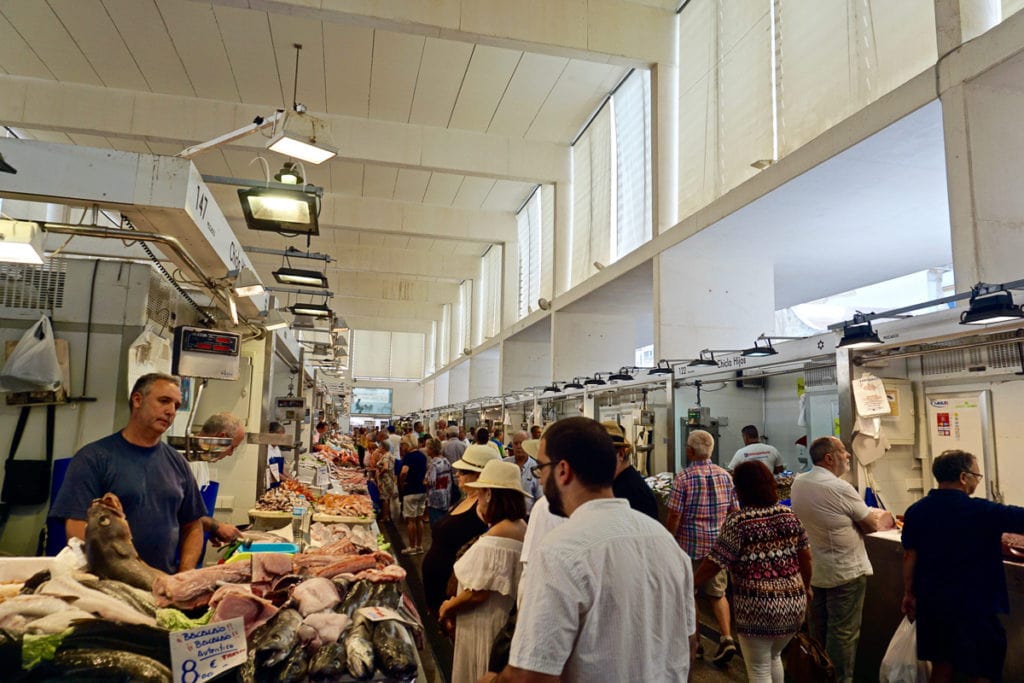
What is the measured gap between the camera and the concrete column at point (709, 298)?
27.1 ft

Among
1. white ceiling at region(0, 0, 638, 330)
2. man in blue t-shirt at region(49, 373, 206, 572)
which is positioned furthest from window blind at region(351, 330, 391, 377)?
man in blue t-shirt at region(49, 373, 206, 572)

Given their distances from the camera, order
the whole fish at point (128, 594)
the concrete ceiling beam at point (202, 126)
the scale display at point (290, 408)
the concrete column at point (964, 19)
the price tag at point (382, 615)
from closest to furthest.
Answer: the whole fish at point (128, 594) < the price tag at point (382, 615) < the concrete column at point (964, 19) < the scale display at point (290, 408) < the concrete ceiling beam at point (202, 126)

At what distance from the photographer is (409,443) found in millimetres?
9969

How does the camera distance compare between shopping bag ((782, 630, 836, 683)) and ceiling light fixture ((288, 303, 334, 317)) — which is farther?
ceiling light fixture ((288, 303, 334, 317))

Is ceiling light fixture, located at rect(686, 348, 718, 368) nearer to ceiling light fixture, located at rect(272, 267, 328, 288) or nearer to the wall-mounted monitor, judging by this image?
ceiling light fixture, located at rect(272, 267, 328, 288)

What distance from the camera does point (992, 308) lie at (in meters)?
3.47

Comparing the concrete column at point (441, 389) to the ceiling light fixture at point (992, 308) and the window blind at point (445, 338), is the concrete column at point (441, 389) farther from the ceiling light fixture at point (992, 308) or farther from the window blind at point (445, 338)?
the ceiling light fixture at point (992, 308)

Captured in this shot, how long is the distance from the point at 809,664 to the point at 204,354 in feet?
14.9

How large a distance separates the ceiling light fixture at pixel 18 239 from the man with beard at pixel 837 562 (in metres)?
4.72

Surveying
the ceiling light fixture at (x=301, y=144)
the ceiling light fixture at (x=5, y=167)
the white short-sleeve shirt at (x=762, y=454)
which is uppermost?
the ceiling light fixture at (x=301, y=144)

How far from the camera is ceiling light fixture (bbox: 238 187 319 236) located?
501cm

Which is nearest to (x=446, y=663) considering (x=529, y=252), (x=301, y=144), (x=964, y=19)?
(x=301, y=144)

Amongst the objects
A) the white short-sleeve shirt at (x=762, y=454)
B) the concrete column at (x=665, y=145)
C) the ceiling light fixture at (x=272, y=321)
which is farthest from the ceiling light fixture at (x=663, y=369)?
the ceiling light fixture at (x=272, y=321)

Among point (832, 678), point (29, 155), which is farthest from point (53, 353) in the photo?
point (832, 678)
